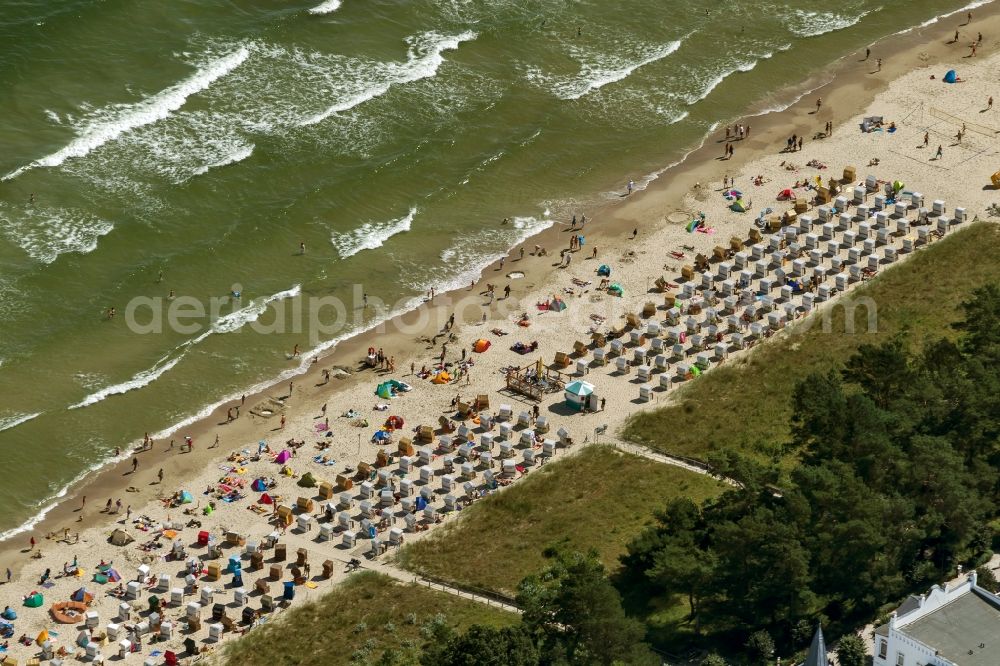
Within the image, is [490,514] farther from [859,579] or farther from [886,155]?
[886,155]

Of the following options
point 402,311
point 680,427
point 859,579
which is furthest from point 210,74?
point 859,579

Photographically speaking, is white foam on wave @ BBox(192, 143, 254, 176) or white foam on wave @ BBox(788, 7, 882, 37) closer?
white foam on wave @ BBox(192, 143, 254, 176)

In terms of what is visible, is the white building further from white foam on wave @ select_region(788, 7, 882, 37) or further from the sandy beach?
white foam on wave @ select_region(788, 7, 882, 37)

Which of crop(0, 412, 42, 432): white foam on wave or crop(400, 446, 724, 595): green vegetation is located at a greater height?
crop(0, 412, 42, 432): white foam on wave

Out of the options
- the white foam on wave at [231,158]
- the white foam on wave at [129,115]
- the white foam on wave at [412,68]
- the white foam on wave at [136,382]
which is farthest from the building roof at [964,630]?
the white foam on wave at [129,115]

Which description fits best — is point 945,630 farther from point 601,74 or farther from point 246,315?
point 601,74

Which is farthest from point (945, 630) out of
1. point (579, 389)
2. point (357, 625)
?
point (579, 389)

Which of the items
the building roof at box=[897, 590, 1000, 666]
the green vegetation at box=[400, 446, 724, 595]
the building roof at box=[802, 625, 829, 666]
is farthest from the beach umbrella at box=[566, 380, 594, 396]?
the building roof at box=[897, 590, 1000, 666]
